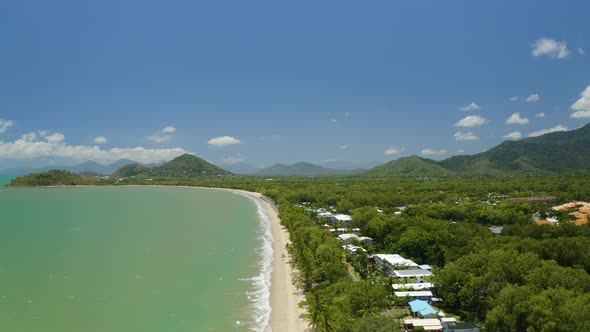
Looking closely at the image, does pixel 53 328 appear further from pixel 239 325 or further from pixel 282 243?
pixel 282 243

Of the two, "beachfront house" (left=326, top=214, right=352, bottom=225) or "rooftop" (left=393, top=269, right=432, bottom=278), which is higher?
"beachfront house" (left=326, top=214, right=352, bottom=225)

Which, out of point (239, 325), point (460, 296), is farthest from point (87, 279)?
point (460, 296)

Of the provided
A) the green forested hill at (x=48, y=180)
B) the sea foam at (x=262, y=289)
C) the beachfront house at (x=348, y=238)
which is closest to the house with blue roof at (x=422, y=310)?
the sea foam at (x=262, y=289)

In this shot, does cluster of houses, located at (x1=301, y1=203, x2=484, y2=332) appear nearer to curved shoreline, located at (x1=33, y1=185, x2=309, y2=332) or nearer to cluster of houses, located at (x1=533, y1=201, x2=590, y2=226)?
curved shoreline, located at (x1=33, y1=185, x2=309, y2=332)

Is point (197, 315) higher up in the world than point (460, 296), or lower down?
lower down

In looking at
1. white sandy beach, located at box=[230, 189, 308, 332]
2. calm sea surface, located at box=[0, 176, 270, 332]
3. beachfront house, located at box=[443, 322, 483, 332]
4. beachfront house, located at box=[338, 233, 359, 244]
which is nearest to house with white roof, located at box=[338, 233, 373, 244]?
beachfront house, located at box=[338, 233, 359, 244]

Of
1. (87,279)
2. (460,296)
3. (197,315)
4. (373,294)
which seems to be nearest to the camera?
(373,294)

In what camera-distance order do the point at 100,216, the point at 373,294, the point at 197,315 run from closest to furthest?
the point at 373,294 → the point at 197,315 → the point at 100,216
